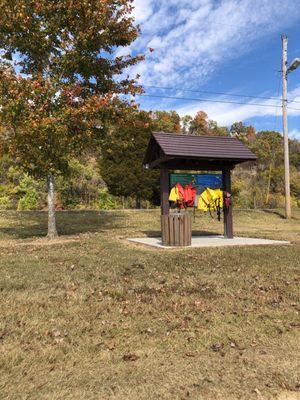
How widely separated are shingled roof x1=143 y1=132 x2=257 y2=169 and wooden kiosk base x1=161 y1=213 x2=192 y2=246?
1.60 metres

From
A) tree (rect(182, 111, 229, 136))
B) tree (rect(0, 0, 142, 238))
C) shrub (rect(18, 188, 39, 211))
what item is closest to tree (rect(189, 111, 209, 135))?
tree (rect(182, 111, 229, 136))

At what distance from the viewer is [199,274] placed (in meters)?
7.33

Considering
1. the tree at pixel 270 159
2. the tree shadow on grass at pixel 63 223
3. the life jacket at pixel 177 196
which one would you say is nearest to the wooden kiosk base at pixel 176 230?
the life jacket at pixel 177 196

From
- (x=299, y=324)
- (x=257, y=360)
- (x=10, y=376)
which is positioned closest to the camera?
(x=10, y=376)

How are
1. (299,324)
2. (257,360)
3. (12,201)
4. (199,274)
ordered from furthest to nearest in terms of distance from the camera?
(12,201)
(199,274)
(299,324)
(257,360)

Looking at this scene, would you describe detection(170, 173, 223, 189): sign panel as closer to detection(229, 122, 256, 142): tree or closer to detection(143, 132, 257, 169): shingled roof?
detection(143, 132, 257, 169): shingled roof

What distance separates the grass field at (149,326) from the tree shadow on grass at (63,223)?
19.3 feet

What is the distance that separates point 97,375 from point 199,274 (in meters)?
3.85

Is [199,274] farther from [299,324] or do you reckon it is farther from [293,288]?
[299,324]

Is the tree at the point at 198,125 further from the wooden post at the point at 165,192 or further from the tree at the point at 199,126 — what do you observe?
the wooden post at the point at 165,192

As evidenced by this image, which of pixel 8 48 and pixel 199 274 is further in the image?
pixel 8 48

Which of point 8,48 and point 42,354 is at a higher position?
point 8,48

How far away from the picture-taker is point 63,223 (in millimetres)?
18062

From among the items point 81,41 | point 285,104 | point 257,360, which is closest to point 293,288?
point 257,360
